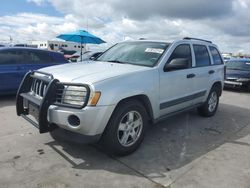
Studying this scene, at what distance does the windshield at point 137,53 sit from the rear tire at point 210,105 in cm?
Answer: 217

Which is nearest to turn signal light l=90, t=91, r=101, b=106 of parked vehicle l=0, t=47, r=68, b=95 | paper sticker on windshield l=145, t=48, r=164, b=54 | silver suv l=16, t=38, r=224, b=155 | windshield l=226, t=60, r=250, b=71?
silver suv l=16, t=38, r=224, b=155

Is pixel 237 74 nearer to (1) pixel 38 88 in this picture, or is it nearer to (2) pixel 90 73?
(2) pixel 90 73

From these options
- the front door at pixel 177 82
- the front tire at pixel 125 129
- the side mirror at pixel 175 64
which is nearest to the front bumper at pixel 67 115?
the front tire at pixel 125 129

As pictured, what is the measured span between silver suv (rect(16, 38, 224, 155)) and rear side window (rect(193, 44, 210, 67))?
0.05 m

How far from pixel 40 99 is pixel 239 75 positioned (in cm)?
952

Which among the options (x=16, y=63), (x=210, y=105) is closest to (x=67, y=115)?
(x=210, y=105)

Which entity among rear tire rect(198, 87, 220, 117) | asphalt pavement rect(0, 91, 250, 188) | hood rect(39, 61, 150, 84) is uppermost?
hood rect(39, 61, 150, 84)

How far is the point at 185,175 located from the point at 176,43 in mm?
2440

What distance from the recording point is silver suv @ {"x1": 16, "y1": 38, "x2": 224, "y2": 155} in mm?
3209

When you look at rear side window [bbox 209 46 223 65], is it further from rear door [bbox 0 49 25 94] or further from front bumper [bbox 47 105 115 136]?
A: rear door [bbox 0 49 25 94]

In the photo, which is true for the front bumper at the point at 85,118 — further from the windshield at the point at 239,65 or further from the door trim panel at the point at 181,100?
the windshield at the point at 239,65

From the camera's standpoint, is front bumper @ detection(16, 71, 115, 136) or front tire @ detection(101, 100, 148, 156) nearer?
front bumper @ detection(16, 71, 115, 136)

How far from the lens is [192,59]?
513 centimetres

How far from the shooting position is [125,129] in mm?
3674
